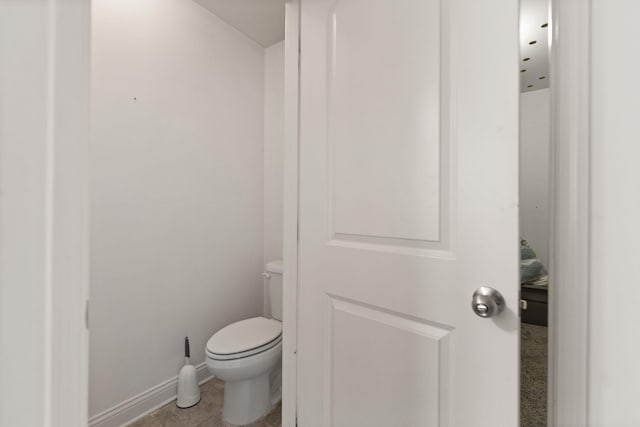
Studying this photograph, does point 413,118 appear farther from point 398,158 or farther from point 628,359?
point 628,359

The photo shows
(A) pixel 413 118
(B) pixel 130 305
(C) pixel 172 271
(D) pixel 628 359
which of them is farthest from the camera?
(C) pixel 172 271

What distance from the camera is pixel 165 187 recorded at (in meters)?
1.59

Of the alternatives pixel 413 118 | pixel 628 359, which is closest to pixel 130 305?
pixel 413 118

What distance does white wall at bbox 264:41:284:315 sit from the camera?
2.09 meters

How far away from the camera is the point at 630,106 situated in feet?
1.94

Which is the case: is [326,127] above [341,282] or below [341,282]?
above

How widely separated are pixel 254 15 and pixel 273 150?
2.82 feet

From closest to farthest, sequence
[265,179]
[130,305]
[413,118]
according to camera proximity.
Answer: [413,118], [130,305], [265,179]

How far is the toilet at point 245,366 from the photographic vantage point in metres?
1.37

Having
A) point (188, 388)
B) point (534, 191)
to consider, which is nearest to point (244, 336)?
point (188, 388)

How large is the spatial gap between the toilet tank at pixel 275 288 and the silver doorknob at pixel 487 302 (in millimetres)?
1322

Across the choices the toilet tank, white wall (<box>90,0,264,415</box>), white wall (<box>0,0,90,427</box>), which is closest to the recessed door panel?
white wall (<box>0,0,90,427</box>)

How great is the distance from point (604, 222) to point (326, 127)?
0.79 metres

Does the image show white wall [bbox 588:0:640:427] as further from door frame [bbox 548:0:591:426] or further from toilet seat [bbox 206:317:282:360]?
toilet seat [bbox 206:317:282:360]
